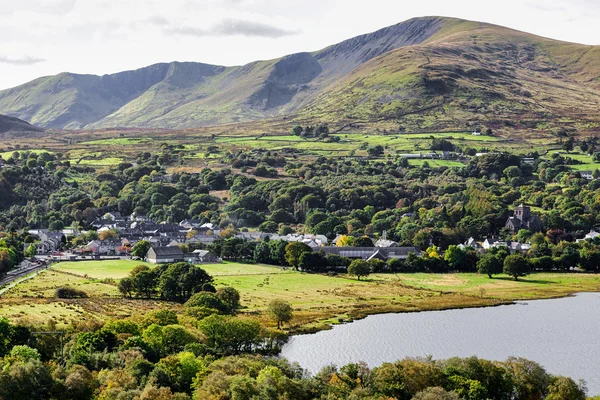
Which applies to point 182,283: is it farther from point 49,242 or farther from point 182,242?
point 49,242

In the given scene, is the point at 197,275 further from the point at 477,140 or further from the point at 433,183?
the point at 477,140

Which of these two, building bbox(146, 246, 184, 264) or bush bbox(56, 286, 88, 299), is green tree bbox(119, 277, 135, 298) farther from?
building bbox(146, 246, 184, 264)

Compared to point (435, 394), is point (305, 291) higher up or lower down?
lower down

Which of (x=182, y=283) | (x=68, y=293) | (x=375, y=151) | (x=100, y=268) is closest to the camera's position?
(x=68, y=293)

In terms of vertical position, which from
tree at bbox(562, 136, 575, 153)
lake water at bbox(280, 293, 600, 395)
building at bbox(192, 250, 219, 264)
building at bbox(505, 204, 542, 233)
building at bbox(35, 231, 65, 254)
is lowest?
building at bbox(35, 231, 65, 254)

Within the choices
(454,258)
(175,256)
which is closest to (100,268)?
(175,256)

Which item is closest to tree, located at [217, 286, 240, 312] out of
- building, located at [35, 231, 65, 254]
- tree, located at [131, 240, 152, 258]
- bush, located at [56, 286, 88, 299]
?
bush, located at [56, 286, 88, 299]

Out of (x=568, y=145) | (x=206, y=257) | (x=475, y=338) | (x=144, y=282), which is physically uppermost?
(x=568, y=145)
